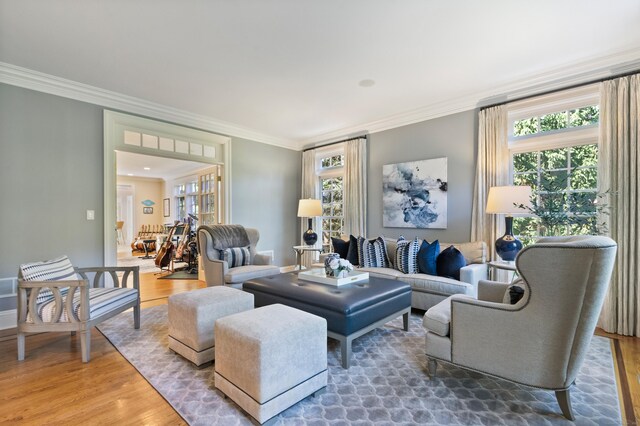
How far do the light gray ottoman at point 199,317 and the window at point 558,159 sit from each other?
311 cm

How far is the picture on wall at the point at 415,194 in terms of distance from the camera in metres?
4.28

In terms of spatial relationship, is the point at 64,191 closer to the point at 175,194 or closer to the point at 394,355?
the point at 394,355

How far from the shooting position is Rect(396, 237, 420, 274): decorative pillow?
12.2 feet

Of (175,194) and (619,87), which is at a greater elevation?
(619,87)

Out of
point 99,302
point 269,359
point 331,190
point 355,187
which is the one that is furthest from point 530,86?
point 99,302

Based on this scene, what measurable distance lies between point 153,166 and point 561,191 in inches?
375

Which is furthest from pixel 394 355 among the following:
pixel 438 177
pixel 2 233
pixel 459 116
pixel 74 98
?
pixel 74 98

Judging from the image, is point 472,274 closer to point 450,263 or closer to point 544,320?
point 450,263

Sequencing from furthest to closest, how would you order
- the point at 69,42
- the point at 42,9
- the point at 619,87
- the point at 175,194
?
the point at 175,194 → the point at 619,87 → the point at 69,42 → the point at 42,9

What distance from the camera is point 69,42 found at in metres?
2.75

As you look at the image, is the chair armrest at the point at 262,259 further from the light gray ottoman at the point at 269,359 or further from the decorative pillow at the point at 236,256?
the light gray ottoman at the point at 269,359

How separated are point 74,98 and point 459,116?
504cm

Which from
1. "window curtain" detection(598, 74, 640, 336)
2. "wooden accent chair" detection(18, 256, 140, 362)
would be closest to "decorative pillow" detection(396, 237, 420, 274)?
"window curtain" detection(598, 74, 640, 336)

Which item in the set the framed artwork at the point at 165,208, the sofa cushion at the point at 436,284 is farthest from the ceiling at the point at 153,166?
the sofa cushion at the point at 436,284
